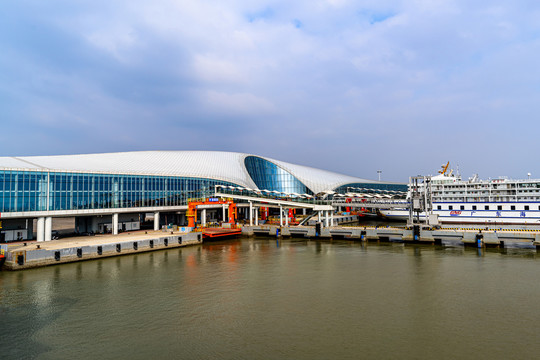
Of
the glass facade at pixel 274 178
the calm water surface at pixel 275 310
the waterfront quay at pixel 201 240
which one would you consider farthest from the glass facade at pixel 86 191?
the glass facade at pixel 274 178

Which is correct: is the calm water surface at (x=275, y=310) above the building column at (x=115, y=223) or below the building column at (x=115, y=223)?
below

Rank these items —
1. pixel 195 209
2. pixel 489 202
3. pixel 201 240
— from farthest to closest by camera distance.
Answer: pixel 489 202, pixel 195 209, pixel 201 240

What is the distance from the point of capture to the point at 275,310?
65.2 ft

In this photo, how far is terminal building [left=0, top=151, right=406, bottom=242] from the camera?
41.0 metres

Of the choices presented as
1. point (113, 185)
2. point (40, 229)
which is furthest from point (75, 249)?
point (113, 185)

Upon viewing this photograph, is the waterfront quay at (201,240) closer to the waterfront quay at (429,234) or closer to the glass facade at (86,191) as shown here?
the waterfront quay at (429,234)

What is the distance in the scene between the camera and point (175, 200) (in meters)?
61.0

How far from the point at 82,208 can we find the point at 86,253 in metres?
13.2

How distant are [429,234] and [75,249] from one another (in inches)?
1845

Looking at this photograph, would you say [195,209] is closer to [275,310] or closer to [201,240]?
[201,240]

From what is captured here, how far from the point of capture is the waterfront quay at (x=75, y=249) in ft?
101

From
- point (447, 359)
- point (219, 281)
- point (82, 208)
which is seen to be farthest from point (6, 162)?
point (447, 359)

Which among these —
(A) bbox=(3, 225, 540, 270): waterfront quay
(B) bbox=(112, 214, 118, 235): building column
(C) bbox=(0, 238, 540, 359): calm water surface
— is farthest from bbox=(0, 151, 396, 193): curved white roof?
(C) bbox=(0, 238, 540, 359): calm water surface

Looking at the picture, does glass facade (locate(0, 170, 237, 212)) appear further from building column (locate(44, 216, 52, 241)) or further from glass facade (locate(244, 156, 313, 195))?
glass facade (locate(244, 156, 313, 195))
